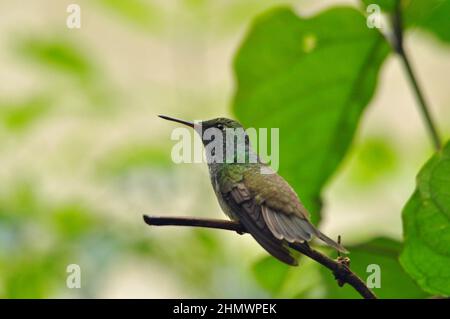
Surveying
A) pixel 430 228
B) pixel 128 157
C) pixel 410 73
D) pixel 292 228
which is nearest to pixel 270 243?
pixel 292 228

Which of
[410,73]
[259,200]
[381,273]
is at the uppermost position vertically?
[410,73]

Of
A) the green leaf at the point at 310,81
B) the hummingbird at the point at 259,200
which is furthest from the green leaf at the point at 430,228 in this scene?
the green leaf at the point at 310,81

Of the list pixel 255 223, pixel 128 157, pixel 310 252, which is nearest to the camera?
pixel 310 252

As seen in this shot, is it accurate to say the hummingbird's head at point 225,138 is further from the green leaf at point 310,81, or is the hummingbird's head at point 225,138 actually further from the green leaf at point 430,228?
the green leaf at point 310,81

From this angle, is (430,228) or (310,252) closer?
(310,252)

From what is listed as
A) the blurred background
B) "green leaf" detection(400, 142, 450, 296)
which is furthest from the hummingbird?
the blurred background

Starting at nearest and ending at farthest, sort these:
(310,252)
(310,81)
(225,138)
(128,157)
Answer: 1. (310,252)
2. (225,138)
3. (310,81)
4. (128,157)

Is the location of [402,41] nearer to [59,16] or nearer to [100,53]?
[100,53]

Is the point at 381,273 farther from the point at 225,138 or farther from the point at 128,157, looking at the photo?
the point at 128,157

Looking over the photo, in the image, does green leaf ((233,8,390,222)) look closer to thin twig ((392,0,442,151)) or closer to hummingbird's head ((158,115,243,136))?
thin twig ((392,0,442,151))
